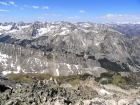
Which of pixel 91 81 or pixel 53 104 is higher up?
pixel 53 104

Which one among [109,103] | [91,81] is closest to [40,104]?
[109,103]

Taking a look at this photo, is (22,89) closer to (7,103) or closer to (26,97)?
(26,97)

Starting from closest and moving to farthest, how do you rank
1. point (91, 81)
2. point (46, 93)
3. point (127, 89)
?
1. point (46, 93)
2. point (91, 81)
3. point (127, 89)

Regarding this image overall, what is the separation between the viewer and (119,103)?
50625 millimetres

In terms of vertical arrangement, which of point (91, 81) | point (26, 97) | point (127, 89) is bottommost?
point (127, 89)

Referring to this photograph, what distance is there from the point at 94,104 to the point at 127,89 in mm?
83331

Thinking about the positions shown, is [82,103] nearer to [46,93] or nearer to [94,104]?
[94,104]

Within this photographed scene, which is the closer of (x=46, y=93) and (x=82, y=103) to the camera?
(x=82, y=103)

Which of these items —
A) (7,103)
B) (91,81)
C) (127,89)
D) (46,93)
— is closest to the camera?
(7,103)

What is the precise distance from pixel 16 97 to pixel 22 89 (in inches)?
212

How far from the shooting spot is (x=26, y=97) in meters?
45.8

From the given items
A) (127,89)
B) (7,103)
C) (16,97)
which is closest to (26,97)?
(16,97)

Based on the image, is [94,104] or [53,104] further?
[94,104]

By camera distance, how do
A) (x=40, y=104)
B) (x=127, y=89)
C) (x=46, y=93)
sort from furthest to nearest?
(x=127, y=89)
(x=46, y=93)
(x=40, y=104)
